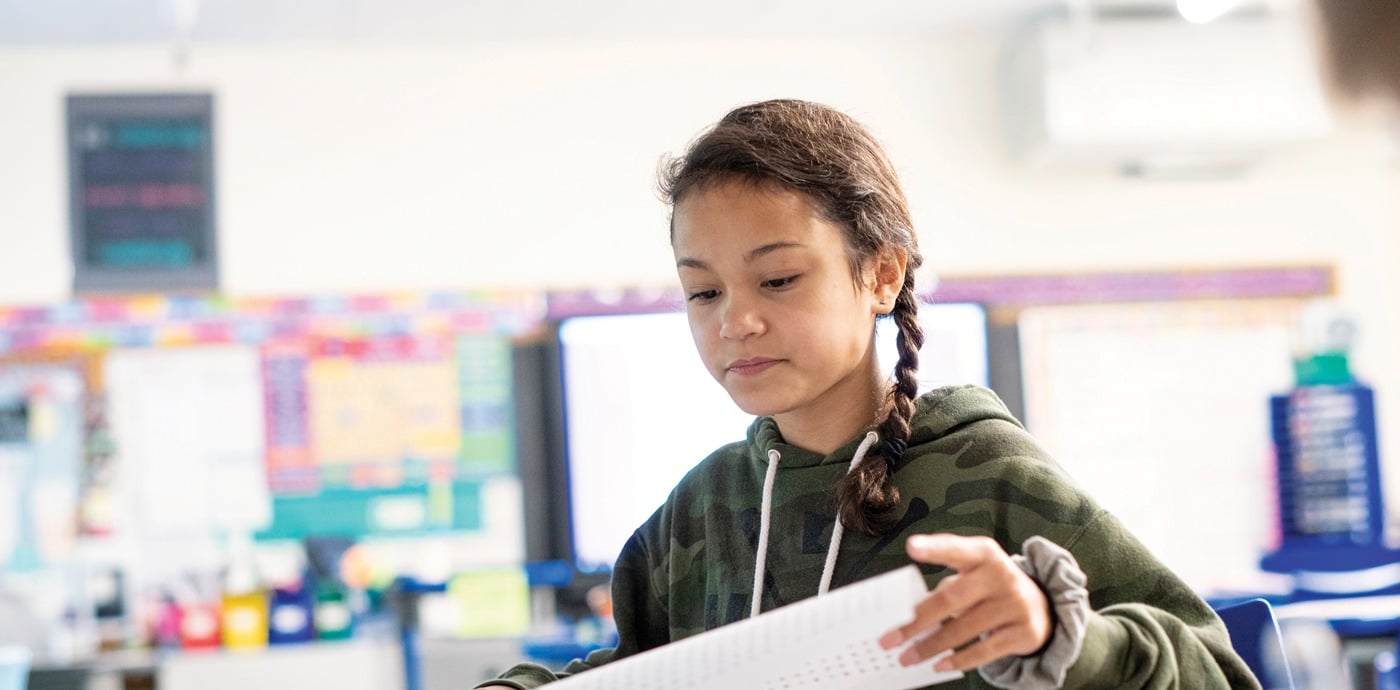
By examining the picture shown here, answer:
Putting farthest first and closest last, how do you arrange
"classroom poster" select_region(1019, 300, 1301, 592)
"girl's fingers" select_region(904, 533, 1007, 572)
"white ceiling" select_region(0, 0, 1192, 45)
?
"classroom poster" select_region(1019, 300, 1301, 592)
"white ceiling" select_region(0, 0, 1192, 45)
"girl's fingers" select_region(904, 533, 1007, 572)

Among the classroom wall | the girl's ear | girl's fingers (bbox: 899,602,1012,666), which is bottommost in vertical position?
girl's fingers (bbox: 899,602,1012,666)

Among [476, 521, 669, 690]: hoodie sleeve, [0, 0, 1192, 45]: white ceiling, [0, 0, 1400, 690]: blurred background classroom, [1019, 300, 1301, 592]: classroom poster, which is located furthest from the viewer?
[1019, 300, 1301, 592]: classroom poster

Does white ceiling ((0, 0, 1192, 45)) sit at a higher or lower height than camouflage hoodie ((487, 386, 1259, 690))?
higher

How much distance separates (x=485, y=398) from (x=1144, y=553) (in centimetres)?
282

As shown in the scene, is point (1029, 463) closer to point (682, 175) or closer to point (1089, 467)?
point (682, 175)

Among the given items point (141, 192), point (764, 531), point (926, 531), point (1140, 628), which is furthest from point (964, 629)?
point (141, 192)

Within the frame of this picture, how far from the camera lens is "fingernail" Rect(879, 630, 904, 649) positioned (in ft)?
2.60

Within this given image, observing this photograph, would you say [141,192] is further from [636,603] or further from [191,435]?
[636,603]

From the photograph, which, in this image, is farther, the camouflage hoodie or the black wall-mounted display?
the black wall-mounted display

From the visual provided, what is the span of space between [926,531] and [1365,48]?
0.56 m

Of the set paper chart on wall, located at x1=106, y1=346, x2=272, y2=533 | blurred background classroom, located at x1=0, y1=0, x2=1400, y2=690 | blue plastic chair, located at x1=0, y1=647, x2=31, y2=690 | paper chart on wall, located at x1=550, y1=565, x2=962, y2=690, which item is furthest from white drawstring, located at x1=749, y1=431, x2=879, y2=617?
paper chart on wall, located at x1=106, y1=346, x2=272, y2=533

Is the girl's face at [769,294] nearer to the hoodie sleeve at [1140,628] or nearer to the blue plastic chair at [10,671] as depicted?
the hoodie sleeve at [1140,628]

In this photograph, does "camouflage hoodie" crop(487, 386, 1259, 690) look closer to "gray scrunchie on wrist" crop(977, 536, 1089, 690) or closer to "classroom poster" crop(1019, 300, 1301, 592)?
"gray scrunchie on wrist" crop(977, 536, 1089, 690)

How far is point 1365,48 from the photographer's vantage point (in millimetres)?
614
